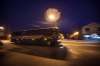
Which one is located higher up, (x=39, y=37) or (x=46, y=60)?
(x=39, y=37)

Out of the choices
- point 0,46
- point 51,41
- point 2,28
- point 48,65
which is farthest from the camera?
point 2,28

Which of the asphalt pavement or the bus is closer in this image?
the asphalt pavement

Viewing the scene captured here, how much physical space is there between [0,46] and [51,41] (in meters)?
6.11

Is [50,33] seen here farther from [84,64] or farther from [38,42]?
[84,64]

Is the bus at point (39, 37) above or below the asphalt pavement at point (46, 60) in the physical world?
above

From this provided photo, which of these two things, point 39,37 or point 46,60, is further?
point 39,37

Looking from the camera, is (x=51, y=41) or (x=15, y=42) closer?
(x=51, y=41)

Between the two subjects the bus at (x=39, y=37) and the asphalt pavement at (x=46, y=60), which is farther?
the bus at (x=39, y=37)

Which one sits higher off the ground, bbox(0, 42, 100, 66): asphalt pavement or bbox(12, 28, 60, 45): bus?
bbox(12, 28, 60, 45): bus

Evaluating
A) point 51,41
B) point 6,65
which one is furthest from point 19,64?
point 51,41

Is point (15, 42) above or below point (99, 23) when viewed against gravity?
below

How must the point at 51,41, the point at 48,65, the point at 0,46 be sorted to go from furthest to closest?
the point at 51,41 → the point at 0,46 → the point at 48,65

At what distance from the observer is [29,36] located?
27750 mm

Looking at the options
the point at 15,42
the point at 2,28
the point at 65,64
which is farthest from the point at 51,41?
the point at 2,28
